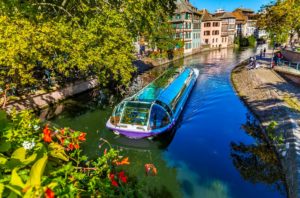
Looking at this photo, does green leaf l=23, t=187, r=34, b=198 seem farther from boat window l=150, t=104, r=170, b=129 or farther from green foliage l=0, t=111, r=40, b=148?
boat window l=150, t=104, r=170, b=129

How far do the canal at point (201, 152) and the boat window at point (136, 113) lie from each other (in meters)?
1.56

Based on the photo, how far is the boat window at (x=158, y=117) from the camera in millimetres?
16062

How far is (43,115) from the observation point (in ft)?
73.0

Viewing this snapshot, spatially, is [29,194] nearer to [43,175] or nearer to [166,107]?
[43,175]

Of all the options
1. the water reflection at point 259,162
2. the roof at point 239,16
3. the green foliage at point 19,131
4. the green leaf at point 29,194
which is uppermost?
the roof at point 239,16

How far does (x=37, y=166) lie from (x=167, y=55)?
55.7 meters

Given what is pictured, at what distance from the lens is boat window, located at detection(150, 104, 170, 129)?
16062mm

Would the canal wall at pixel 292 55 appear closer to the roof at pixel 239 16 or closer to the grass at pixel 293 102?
the grass at pixel 293 102

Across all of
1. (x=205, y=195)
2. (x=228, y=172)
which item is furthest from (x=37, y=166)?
(x=228, y=172)

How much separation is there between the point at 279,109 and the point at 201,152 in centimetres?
805

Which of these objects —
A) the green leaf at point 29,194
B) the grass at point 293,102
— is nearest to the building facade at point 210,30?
the grass at point 293,102

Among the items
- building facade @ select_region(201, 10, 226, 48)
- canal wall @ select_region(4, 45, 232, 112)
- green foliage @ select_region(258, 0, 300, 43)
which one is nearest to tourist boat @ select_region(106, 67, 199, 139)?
canal wall @ select_region(4, 45, 232, 112)

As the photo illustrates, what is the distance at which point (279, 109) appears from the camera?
19.2m

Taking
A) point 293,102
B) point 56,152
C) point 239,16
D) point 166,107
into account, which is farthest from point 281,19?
point 239,16
